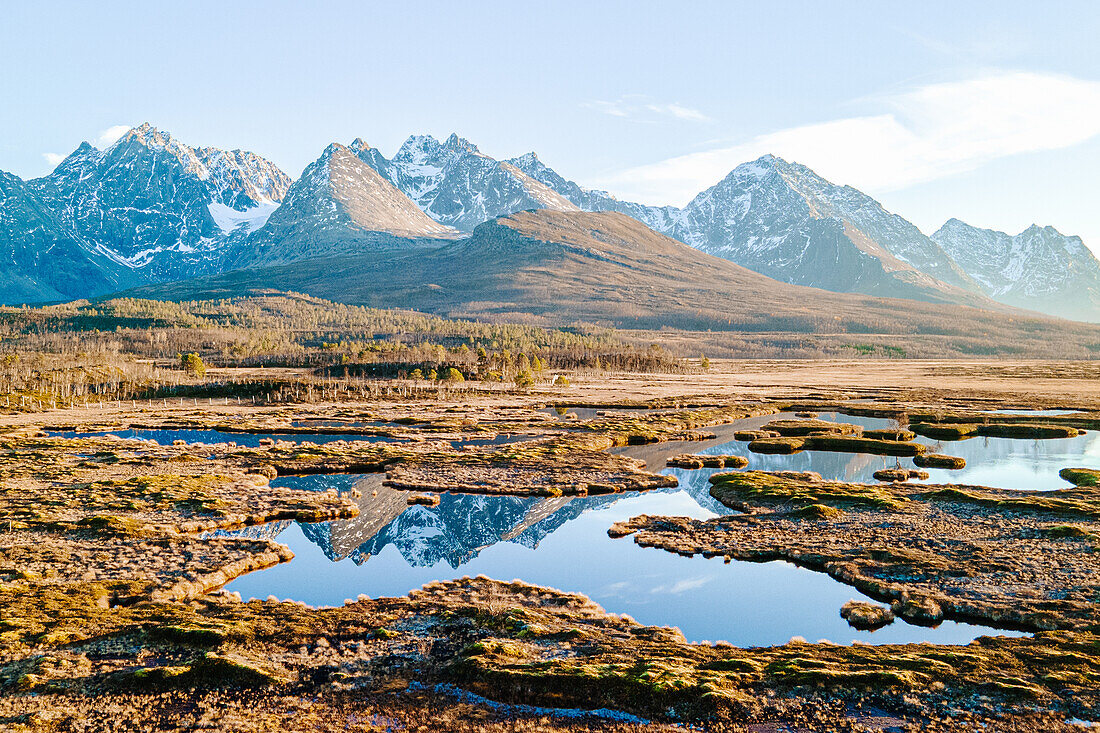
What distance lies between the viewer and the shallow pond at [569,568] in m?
33.0

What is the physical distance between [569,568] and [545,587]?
475 centimetres

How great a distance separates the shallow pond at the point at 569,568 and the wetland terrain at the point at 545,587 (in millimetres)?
225

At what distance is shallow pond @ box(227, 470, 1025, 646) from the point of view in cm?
3300

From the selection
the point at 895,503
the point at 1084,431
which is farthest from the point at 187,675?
the point at 1084,431

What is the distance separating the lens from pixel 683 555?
4225 cm

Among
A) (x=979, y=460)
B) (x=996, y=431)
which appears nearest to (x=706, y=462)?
(x=979, y=460)

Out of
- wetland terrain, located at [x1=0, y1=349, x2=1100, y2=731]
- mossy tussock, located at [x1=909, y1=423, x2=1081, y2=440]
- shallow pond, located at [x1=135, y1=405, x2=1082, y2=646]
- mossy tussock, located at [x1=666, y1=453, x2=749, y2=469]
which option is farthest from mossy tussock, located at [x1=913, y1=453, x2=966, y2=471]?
mossy tussock, located at [x1=909, y1=423, x2=1081, y2=440]

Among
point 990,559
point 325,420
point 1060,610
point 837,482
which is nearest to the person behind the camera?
point 1060,610

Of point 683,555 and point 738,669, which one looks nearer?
point 738,669

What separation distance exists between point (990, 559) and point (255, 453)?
219ft

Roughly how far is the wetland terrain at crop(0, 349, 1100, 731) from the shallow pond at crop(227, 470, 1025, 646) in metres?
0.23

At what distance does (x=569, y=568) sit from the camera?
41812mm

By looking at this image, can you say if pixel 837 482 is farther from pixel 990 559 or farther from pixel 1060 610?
pixel 1060 610

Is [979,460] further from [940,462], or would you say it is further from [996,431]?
[996,431]
